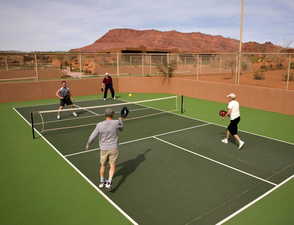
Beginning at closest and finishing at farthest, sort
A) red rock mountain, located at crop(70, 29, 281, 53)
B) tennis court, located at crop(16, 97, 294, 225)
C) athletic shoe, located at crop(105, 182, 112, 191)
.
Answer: tennis court, located at crop(16, 97, 294, 225)
athletic shoe, located at crop(105, 182, 112, 191)
red rock mountain, located at crop(70, 29, 281, 53)

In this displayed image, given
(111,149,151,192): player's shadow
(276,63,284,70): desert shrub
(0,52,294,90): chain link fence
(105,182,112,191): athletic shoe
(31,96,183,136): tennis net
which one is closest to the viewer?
(105,182,112,191): athletic shoe

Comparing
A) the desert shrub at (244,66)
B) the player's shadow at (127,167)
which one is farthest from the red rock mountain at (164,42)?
the player's shadow at (127,167)

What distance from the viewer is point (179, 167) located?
23.2 feet

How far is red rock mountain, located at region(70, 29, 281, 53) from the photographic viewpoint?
122 m

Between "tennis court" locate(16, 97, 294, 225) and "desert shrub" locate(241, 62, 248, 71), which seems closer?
"tennis court" locate(16, 97, 294, 225)

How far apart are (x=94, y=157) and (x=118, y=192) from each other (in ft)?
7.44

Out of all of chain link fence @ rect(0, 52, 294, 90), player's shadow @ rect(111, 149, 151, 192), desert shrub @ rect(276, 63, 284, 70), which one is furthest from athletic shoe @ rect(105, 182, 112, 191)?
desert shrub @ rect(276, 63, 284, 70)

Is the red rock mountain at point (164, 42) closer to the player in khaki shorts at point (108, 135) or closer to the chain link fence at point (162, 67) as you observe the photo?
the chain link fence at point (162, 67)

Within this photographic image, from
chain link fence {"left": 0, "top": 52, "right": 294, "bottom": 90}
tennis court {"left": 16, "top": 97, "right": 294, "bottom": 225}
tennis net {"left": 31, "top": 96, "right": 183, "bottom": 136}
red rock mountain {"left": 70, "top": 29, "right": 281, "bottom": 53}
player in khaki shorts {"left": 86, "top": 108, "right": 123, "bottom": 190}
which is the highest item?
red rock mountain {"left": 70, "top": 29, "right": 281, "bottom": 53}

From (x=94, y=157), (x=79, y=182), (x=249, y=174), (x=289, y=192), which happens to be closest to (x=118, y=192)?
(x=79, y=182)

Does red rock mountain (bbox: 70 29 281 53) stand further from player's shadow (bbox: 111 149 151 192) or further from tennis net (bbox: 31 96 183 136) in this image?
player's shadow (bbox: 111 149 151 192)

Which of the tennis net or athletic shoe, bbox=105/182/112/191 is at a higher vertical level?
the tennis net

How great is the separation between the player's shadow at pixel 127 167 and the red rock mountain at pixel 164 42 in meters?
110

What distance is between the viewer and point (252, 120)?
1234cm
